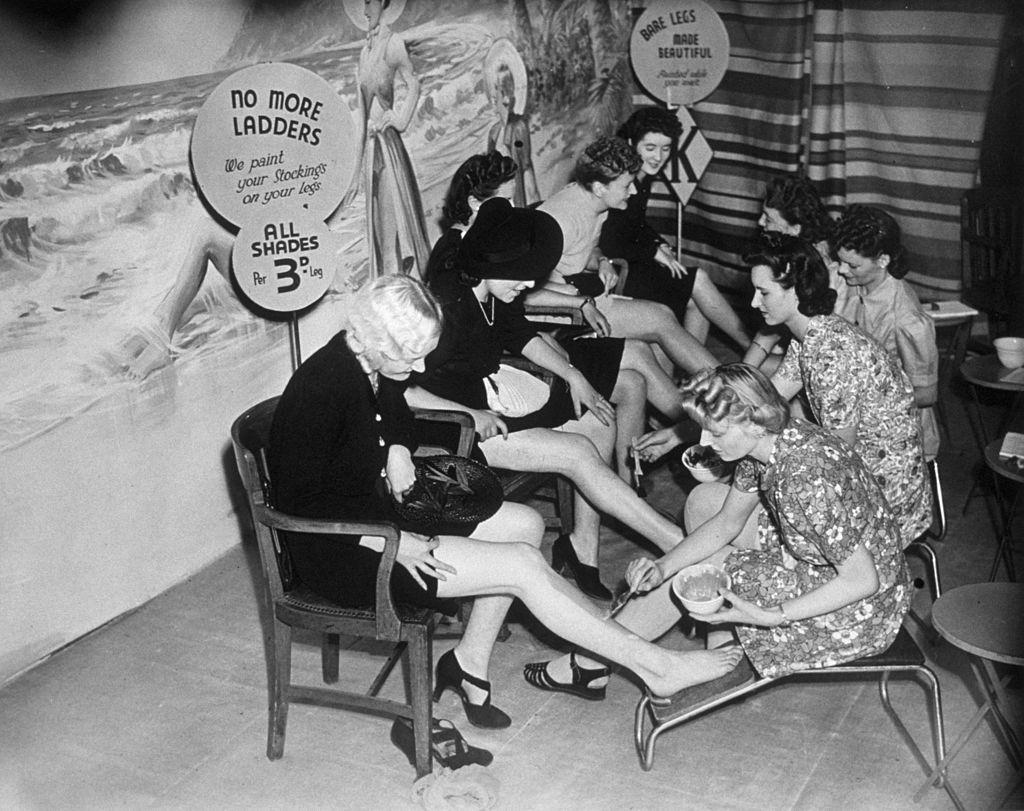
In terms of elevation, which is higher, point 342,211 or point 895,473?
point 342,211

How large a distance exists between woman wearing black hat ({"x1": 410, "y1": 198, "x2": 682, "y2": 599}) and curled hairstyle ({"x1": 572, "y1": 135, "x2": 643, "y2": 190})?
0.58 metres

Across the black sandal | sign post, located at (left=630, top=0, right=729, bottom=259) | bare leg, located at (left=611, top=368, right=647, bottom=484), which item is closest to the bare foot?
the black sandal

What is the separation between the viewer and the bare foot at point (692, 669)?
348 cm

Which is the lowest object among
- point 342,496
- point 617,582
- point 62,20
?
point 617,582

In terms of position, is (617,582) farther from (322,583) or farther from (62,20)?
(62,20)

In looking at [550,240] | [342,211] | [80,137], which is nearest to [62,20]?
[80,137]

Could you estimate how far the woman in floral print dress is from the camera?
12.6 ft

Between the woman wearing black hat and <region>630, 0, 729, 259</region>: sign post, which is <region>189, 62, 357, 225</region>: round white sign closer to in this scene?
the woman wearing black hat

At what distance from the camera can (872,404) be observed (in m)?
3.89

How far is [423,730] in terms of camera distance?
A: 347 cm

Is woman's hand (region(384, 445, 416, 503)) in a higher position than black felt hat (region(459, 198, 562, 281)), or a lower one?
lower

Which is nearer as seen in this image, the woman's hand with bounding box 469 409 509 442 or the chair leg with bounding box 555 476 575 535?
the woman's hand with bounding box 469 409 509 442

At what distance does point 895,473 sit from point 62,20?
2950mm

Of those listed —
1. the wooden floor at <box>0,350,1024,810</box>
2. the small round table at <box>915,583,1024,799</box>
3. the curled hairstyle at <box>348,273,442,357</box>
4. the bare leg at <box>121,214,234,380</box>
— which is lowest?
the wooden floor at <box>0,350,1024,810</box>
